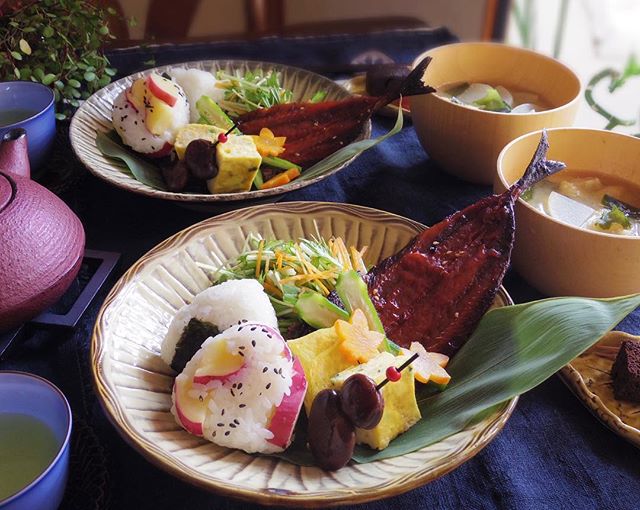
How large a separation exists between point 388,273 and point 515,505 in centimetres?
47

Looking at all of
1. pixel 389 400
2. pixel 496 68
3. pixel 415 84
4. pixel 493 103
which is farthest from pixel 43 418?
pixel 496 68

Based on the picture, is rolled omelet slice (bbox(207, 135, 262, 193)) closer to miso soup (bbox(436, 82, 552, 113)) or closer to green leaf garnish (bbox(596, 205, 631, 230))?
miso soup (bbox(436, 82, 552, 113))

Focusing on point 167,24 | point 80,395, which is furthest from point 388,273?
point 167,24

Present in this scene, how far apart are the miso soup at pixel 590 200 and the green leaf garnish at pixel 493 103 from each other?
1.13ft

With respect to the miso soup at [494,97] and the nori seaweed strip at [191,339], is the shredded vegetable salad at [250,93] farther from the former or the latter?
the nori seaweed strip at [191,339]

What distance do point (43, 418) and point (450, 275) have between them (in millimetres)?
768

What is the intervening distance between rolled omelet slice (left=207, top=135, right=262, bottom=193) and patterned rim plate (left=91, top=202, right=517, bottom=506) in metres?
0.19

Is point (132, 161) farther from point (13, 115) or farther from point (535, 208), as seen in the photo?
point (535, 208)

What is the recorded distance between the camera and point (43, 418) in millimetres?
903

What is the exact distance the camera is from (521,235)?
127cm

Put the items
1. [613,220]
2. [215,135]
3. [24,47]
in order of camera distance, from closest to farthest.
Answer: [613,220] < [215,135] < [24,47]

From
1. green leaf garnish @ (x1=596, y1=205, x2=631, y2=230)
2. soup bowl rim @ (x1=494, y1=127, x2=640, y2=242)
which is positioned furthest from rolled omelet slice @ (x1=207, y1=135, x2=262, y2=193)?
green leaf garnish @ (x1=596, y1=205, x2=631, y2=230)

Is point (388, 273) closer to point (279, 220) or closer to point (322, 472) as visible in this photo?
point (279, 220)

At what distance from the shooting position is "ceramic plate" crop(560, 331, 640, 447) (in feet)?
3.39
